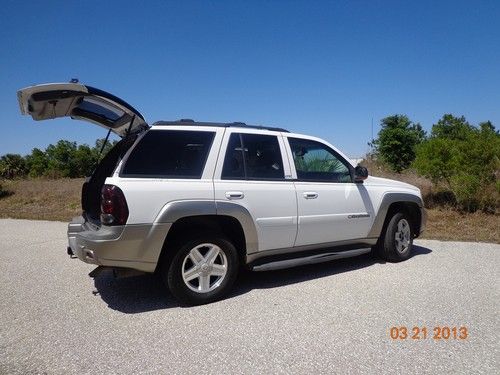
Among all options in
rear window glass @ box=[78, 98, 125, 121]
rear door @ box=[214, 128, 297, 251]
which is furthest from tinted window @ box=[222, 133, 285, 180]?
rear window glass @ box=[78, 98, 125, 121]

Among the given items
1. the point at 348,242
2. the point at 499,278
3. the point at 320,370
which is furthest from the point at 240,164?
the point at 499,278

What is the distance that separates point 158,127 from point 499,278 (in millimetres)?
4871

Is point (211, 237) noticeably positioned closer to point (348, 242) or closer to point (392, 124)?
point (348, 242)

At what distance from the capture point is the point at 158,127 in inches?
157

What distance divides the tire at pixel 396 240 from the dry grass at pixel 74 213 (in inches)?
92.4

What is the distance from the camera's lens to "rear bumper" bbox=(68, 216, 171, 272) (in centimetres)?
358

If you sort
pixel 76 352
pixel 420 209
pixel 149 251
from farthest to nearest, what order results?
pixel 420 209, pixel 149 251, pixel 76 352

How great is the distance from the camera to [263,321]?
3.61 metres

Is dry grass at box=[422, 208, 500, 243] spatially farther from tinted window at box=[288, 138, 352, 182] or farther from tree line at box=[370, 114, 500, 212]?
tinted window at box=[288, 138, 352, 182]

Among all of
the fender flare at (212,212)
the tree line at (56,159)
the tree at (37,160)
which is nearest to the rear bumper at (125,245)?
the fender flare at (212,212)

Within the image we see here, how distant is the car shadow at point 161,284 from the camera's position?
4105mm
